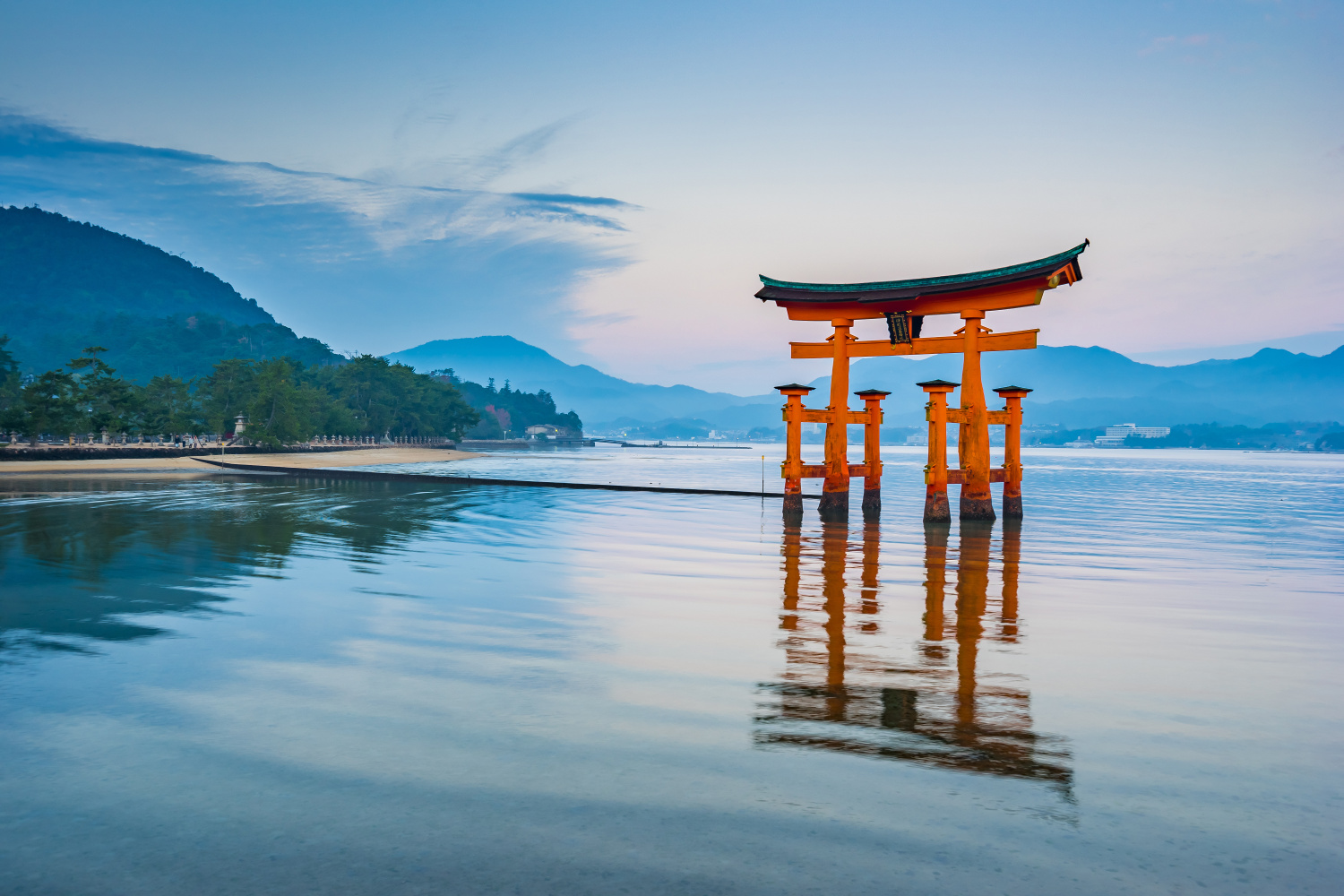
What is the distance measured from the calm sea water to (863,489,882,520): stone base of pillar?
1185cm

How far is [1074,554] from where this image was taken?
18.7m

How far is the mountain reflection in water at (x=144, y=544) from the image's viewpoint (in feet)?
33.2

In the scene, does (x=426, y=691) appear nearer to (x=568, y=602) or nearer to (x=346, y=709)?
(x=346, y=709)

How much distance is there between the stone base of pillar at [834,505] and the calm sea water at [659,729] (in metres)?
11.2

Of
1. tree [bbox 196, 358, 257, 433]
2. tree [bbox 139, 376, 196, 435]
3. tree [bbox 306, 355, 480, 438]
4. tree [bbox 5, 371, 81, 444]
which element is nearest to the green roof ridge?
tree [bbox 5, 371, 81, 444]

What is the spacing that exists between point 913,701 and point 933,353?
65.0 feet

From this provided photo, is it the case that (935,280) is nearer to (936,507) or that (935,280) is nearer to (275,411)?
(936,507)

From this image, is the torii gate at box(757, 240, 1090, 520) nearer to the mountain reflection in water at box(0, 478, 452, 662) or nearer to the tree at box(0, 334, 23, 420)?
the mountain reflection in water at box(0, 478, 452, 662)

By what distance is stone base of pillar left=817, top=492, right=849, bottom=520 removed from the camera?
87.2 ft

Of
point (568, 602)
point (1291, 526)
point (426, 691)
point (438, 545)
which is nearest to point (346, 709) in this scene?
point (426, 691)

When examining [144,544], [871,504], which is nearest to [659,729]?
[144,544]

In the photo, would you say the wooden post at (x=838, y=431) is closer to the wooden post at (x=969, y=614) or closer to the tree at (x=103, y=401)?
the wooden post at (x=969, y=614)

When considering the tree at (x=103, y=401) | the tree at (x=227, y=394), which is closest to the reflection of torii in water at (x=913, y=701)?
the tree at (x=103, y=401)

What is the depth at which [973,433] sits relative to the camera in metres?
23.6
